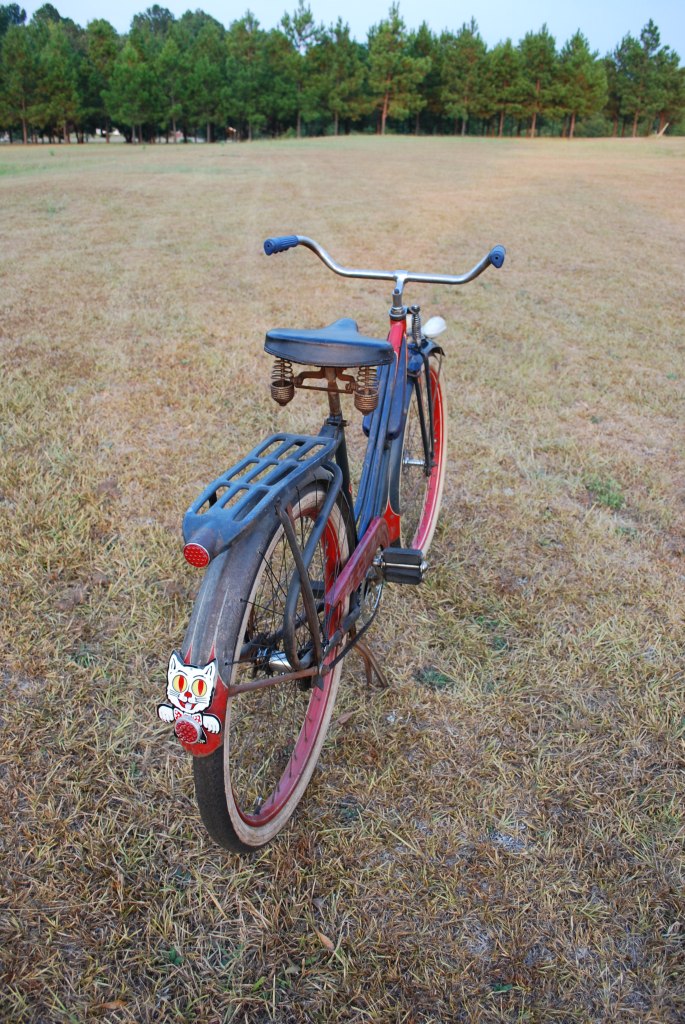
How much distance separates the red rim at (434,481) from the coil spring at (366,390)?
131 cm

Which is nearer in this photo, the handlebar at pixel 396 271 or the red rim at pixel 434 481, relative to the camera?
the handlebar at pixel 396 271

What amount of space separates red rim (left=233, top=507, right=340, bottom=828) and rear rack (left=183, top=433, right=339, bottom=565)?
23 cm

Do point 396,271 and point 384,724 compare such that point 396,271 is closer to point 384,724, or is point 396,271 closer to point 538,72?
point 384,724

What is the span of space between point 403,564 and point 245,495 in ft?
3.43

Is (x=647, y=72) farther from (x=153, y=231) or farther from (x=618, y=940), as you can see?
(x=618, y=940)

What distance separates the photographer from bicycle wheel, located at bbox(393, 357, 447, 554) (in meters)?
3.18

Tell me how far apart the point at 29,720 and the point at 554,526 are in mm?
2554

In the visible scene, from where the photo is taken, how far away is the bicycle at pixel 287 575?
147 centimetres

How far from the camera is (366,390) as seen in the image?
1.96 metres

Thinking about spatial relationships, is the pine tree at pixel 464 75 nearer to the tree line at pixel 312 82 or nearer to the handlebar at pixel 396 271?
the tree line at pixel 312 82

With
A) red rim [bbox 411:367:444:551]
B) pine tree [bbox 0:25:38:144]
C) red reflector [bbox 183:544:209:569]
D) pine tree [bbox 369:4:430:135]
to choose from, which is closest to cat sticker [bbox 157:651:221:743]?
red reflector [bbox 183:544:209:569]

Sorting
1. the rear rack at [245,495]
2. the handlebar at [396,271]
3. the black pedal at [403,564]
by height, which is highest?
the handlebar at [396,271]

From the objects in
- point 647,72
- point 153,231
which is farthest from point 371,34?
point 153,231

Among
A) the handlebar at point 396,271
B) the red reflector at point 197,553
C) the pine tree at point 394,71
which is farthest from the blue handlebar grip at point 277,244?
the pine tree at point 394,71
